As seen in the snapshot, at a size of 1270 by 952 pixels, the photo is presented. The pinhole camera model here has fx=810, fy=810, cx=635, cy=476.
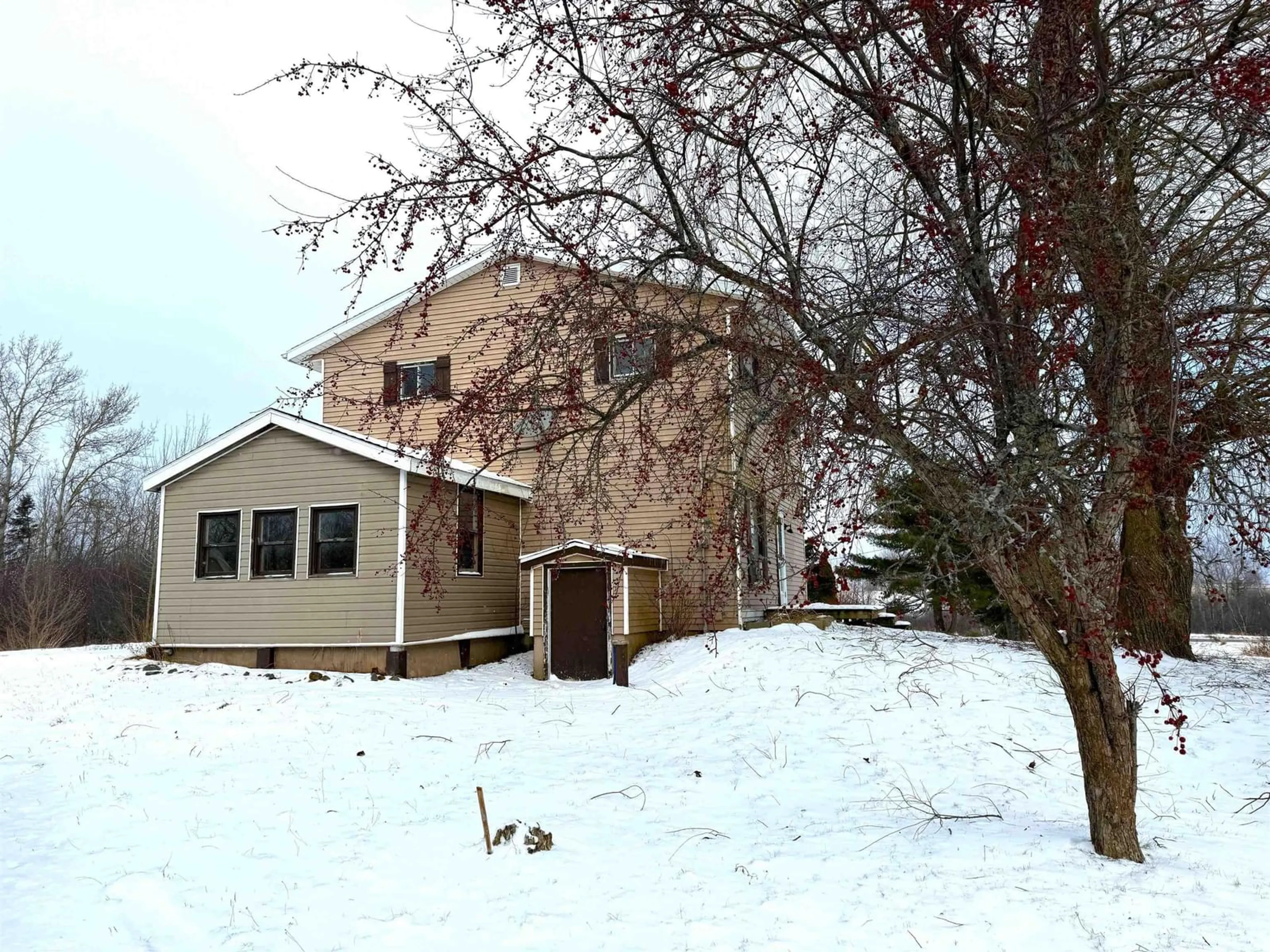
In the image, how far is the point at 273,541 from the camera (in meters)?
14.3

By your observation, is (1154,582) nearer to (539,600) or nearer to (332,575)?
(539,600)

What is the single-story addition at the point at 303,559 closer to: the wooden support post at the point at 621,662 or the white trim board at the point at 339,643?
the white trim board at the point at 339,643

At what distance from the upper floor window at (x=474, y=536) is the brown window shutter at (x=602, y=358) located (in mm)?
8358

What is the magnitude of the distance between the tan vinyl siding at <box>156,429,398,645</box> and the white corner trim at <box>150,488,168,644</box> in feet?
0.16

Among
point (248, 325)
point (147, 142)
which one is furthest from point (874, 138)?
point (248, 325)

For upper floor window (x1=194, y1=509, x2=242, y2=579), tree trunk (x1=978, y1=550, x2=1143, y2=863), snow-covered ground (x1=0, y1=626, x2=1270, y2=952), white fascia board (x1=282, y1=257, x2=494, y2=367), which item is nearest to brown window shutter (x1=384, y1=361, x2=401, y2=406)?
snow-covered ground (x1=0, y1=626, x2=1270, y2=952)

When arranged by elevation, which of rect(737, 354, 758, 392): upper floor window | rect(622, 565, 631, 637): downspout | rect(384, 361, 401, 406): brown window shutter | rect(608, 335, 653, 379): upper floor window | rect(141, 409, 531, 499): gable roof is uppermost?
rect(141, 409, 531, 499): gable roof

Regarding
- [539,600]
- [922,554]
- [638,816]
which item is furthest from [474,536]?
[922,554]

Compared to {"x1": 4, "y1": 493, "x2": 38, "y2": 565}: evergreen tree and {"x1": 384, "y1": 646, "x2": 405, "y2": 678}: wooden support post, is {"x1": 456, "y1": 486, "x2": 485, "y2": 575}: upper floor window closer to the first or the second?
{"x1": 384, "y1": 646, "x2": 405, "y2": 678}: wooden support post

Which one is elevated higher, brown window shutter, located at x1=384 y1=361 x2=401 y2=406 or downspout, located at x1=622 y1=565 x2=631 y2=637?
brown window shutter, located at x1=384 y1=361 x2=401 y2=406

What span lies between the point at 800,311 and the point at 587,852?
4.19 meters

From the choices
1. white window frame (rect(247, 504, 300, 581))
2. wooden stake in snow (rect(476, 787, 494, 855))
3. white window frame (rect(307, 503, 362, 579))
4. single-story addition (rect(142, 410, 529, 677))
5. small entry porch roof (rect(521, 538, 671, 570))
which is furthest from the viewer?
white window frame (rect(247, 504, 300, 581))

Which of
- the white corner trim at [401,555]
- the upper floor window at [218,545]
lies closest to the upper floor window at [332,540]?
the white corner trim at [401,555]

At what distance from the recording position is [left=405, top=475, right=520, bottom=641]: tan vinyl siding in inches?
529
